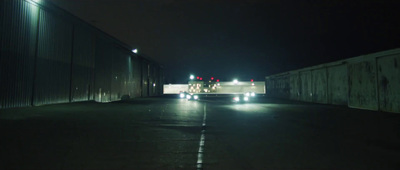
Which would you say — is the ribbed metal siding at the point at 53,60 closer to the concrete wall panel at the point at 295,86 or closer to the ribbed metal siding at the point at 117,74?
the ribbed metal siding at the point at 117,74

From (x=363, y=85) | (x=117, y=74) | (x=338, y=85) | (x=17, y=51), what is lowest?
(x=363, y=85)

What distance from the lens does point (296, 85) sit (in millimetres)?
31047

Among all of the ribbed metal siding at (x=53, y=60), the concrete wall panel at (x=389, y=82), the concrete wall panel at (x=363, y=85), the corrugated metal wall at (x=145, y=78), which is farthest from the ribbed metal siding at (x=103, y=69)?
the concrete wall panel at (x=389, y=82)

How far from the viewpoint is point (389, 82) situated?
49.0ft

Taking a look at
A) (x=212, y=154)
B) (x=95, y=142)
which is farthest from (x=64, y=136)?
(x=212, y=154)

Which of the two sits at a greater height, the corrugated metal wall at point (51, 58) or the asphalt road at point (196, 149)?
the corrugated metal wall at point (51, 58)

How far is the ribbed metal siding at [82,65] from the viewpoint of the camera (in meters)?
21.7

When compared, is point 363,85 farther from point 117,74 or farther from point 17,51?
point 117,74

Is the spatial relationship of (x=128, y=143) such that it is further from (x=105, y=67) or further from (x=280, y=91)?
(x=280, y=91)

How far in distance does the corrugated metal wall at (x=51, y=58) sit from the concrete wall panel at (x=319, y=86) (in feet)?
77.9

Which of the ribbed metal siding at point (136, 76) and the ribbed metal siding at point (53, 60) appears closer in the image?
the ribbed metal siding at point (53, 60)

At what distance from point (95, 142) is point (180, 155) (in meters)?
2.69

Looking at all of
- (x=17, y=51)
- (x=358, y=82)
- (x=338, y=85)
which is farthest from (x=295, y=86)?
(x=17, y=51)

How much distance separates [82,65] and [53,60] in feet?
13.4
